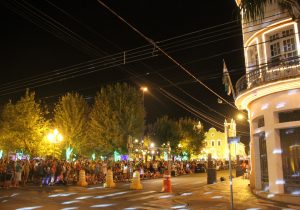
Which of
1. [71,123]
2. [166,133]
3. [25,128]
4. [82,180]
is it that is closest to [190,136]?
[166,133]

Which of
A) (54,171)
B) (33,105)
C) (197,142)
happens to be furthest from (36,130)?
(197,142)

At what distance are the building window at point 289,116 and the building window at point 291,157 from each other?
518 mm

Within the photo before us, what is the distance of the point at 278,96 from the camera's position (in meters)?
18.2

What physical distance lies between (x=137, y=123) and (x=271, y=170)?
2973 centimetres

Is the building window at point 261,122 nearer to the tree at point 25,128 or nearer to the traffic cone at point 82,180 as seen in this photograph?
the traffic cone at point 82,180

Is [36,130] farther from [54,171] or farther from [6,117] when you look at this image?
[54,171]

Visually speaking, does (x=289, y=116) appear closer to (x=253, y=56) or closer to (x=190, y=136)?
(x=253, y=56)

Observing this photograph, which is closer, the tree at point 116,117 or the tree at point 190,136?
the tree at point 116,117

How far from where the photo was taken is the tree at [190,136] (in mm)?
70375

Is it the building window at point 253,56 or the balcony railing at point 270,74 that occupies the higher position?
the building window at point 253,56

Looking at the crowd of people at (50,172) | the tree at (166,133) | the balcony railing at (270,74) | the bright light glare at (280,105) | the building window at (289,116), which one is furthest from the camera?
the tree at (166,133)

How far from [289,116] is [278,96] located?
112cm

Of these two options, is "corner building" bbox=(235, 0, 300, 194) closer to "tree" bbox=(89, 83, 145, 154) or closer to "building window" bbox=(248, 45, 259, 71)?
"building window" bbox=(248, 45, 259, 71)

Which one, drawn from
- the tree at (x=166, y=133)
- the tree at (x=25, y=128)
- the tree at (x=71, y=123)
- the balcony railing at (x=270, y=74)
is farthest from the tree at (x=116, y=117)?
the balcony railing at (x=270, y=74)
